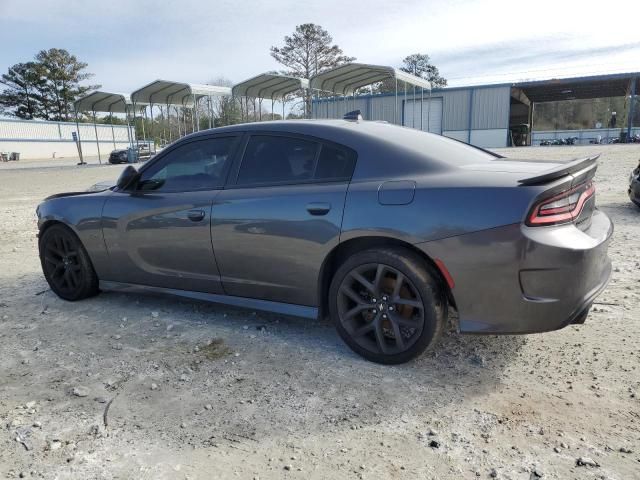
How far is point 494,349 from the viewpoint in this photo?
10.3 ft

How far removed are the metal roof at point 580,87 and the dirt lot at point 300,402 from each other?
37820 mm

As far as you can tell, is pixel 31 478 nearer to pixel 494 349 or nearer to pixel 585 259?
pixel 494 349

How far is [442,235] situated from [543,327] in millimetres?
735

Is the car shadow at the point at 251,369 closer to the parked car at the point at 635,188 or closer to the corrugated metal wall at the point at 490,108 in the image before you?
the parked car at the point at 635,188

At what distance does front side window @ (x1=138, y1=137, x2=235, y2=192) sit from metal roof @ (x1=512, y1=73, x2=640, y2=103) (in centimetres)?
3756

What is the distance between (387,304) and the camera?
2.90m

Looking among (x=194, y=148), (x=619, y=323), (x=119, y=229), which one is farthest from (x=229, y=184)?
(x=619, y=323)

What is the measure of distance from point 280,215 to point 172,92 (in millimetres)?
26077

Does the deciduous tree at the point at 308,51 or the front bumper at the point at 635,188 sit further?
the deciduous tree at the point at 308,51

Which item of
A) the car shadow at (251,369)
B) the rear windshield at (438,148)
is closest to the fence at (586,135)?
the rear windshield at (438,148)

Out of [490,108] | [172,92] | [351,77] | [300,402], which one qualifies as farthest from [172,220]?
[490,108]

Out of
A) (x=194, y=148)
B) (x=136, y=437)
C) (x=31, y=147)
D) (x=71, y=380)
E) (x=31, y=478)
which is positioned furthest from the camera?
(x=31, y=147)

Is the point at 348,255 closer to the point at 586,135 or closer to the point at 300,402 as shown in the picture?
the point at 300,402

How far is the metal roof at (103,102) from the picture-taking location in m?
27.8
